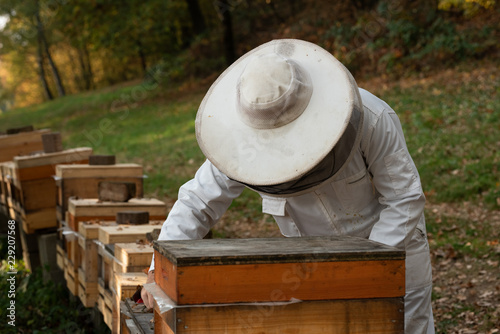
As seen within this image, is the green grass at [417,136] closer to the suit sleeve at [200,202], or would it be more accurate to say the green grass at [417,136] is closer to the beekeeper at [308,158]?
the beekeeper at [308,158]

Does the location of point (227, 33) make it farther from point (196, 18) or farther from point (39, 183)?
point (39, 183)

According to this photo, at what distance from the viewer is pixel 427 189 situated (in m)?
8.26

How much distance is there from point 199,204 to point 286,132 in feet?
2.11

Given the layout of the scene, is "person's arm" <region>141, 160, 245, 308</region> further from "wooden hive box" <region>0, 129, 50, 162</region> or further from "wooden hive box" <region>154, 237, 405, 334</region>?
"wooden hive box" <region>0, 129, 50, 162</region>

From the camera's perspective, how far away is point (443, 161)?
8.82 meters

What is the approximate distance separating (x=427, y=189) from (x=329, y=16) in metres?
12.0

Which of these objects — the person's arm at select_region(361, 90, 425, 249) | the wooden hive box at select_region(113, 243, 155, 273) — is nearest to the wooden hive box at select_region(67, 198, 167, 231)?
the wooden hive box at select_region(113, 243, 155, 273)

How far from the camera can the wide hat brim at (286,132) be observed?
2184mm

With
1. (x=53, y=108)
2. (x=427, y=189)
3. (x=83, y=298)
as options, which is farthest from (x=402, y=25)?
(x=53, y=108)

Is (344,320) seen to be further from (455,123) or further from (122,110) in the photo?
(122,110)

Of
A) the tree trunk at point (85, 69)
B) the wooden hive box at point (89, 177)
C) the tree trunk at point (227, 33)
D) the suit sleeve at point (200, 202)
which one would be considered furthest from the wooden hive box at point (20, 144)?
the tree trunk at point (85, 69)

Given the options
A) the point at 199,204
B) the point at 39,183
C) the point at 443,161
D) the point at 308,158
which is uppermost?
the point at 308,158

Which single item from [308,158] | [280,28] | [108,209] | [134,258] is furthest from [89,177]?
[280,28]

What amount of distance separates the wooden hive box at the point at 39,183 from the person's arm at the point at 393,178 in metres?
4.56
